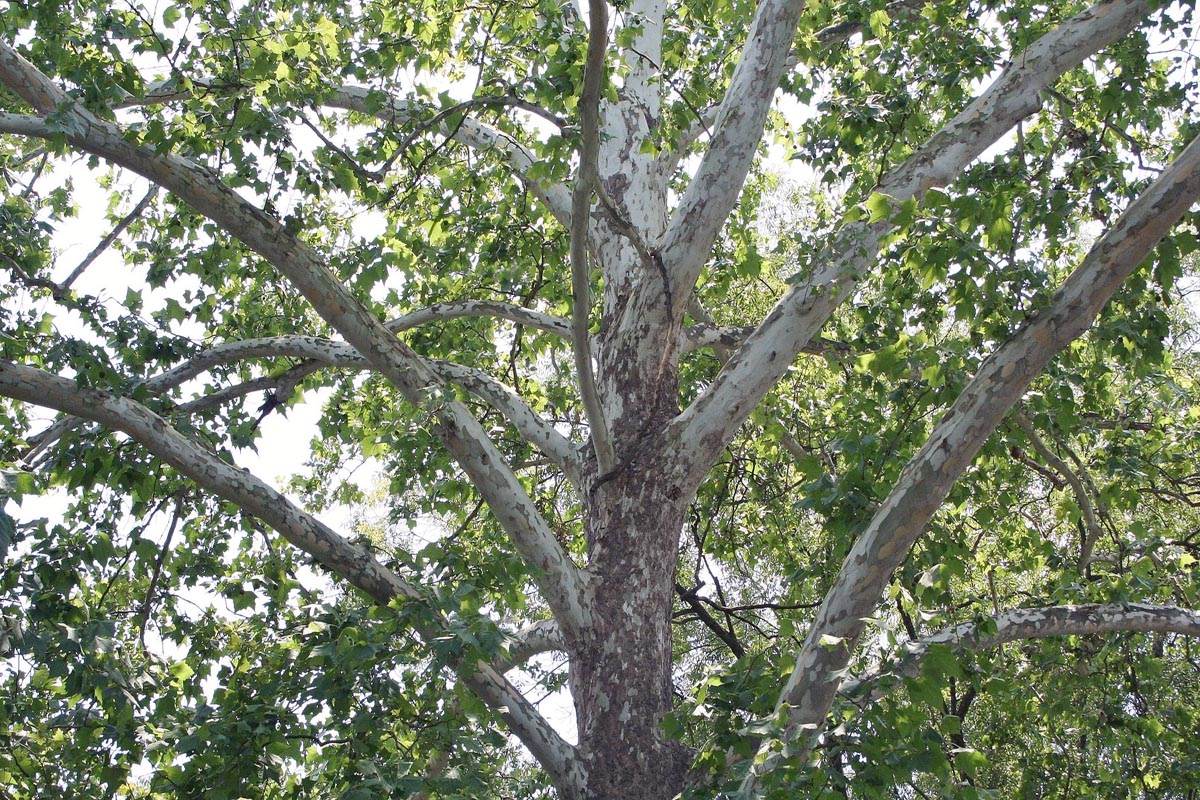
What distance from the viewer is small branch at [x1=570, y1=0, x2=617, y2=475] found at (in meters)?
3.98

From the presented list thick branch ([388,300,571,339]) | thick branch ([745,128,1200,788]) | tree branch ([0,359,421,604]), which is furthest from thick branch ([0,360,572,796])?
thick branch ([388,300,571,339])

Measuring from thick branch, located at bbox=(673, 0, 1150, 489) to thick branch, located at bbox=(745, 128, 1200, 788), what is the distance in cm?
119

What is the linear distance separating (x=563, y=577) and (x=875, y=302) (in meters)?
3.18

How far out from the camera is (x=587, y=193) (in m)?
4.31

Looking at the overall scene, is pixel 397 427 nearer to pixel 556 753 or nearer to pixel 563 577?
pixel 563 577

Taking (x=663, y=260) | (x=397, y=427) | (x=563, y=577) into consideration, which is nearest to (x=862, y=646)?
(x=563, y=577)

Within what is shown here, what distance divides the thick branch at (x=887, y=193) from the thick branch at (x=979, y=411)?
119cm

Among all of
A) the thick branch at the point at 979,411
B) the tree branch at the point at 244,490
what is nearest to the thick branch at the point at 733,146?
the thick branch at the point at 979,411

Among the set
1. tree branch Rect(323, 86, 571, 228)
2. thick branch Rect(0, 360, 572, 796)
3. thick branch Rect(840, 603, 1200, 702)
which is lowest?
thick branch Rect(840, 603, 1200, 702)

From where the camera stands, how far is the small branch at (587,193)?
157 inches

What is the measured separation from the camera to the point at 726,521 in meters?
8.66

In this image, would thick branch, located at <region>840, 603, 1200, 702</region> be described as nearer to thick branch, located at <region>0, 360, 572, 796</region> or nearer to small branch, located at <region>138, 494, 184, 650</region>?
thick branch, located at <region>0, 360, 572, 796</region>

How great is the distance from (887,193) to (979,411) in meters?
1.61

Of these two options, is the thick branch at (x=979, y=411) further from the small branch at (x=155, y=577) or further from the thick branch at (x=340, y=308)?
the small branch at (x=155, y=577)
